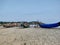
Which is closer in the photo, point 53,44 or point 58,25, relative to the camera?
point 53,44

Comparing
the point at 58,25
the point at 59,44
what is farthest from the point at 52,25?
the point at 59,44

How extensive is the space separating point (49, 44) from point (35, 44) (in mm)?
884

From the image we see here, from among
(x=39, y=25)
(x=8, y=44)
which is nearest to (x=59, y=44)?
(x=8, y=44)

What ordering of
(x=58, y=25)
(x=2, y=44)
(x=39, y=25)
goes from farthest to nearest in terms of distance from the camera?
(x=39, y=25), (x=58, y=25), (x=2, y=44)

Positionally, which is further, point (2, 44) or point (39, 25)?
point (39, 25)

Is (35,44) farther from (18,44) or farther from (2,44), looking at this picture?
(2,44)

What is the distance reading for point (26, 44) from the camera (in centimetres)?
898

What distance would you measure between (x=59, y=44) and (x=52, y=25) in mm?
20493

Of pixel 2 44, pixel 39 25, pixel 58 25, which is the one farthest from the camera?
pixel 39 25

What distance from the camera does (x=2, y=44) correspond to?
8797 mm

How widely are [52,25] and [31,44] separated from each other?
68.9ft

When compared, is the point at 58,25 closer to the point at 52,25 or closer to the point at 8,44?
the point at 52,25

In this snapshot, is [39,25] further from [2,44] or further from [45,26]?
[2,44]

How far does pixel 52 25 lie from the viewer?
29516 millimetres
